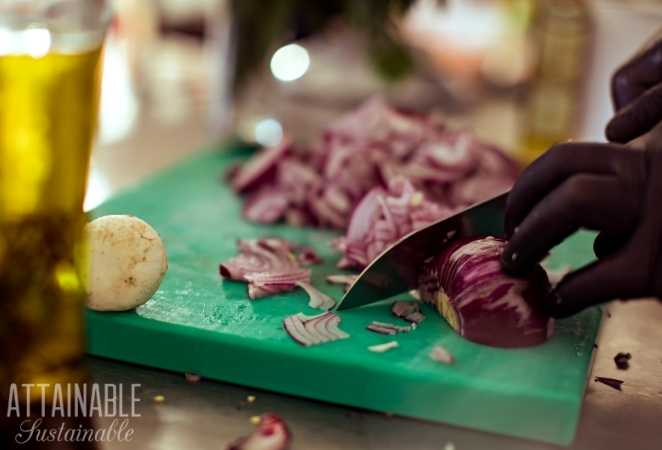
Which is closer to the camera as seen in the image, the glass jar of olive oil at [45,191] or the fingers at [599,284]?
the glass jar of olive oil at [45,191]

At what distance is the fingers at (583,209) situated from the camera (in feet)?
3.25

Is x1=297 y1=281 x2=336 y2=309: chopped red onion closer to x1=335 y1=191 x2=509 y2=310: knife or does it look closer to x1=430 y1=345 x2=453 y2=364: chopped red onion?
x1=335 y1=191 x2=509 y2=310: knife

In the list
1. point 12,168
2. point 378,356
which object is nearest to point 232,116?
point 378,356

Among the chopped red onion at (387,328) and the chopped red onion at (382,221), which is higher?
the chopped red onion at (382,221)

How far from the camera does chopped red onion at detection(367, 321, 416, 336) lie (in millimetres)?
1172

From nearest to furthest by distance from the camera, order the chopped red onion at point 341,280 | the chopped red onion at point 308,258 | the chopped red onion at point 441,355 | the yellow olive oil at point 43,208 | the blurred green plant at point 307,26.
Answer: the yellow olive oil at point 43,208
the chopped red onion at point 441,355
the chopped red onion at point 341,280
the chopped red onion at point 308,258
the blurred green plant at point 307,26

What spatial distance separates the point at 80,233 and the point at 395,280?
18.5 inches

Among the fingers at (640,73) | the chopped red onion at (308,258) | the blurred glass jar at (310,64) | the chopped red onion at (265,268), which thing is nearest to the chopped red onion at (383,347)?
the chopped red onion at (265,268)

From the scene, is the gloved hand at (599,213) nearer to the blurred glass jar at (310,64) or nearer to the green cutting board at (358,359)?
the green cutting board at (358,359)

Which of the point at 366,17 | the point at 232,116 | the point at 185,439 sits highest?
the point at 366,17

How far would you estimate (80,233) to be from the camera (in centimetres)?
93

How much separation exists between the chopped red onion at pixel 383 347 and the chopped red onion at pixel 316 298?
0.14 meters

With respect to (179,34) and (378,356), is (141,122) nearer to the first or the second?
→ (179,34)

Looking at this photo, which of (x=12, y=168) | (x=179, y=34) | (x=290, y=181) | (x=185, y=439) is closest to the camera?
(x=12, y=168)
